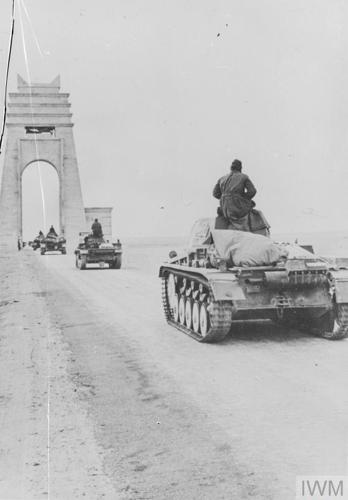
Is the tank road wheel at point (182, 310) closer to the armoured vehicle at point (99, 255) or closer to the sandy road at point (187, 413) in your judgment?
the sandy road at point (187, 413)

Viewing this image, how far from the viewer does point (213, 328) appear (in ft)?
26.1

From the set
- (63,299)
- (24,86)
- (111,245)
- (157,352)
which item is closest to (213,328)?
(157,352)

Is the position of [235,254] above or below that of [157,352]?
above

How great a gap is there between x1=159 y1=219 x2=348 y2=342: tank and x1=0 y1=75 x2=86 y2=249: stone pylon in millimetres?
39976

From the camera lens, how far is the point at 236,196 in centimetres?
936

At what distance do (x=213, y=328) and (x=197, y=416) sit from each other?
9.37 ft

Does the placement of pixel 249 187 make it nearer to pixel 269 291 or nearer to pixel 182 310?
pixel 269 291

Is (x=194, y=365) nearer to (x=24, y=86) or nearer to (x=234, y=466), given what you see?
(x=234, y=466)

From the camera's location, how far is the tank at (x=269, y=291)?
314 inches

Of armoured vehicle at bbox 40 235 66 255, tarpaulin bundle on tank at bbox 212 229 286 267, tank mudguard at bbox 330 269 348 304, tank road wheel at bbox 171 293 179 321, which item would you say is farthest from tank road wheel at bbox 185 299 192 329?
armoured vehicle at bbox 40 235 66 255

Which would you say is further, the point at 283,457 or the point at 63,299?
the point at 63,299

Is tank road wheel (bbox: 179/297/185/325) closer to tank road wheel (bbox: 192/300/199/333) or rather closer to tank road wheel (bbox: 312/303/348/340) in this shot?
tank road wheel (bbox: 192/300/199/333)

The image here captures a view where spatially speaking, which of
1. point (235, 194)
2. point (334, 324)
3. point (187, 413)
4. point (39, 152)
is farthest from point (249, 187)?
point (39, 152)

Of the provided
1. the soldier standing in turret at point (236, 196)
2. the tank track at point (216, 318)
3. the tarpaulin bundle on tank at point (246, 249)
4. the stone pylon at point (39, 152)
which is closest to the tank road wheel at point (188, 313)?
the tank track at point (216, 318)
